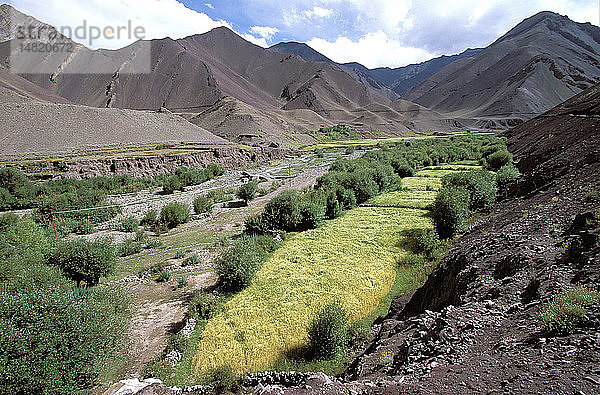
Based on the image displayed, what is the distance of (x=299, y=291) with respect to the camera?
14.8 metres

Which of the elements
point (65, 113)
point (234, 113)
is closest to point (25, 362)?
point (65, 113)

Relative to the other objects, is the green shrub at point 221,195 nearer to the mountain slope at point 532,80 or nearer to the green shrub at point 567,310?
the green shrub at point 567,310

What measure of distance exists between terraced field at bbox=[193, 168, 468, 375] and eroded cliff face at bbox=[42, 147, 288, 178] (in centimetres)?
3700

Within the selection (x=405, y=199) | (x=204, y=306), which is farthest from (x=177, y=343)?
(x=405, y=199)

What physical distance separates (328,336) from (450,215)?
1329 cm

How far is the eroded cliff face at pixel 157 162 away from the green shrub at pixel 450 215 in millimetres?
44211

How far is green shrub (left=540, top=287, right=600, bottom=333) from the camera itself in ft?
21.1

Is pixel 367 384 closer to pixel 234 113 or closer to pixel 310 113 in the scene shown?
pixel 234 113

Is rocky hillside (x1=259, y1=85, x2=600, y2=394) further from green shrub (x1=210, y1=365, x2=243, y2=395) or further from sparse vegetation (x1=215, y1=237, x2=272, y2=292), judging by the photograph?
sparse vegetation (x1=215, y1=237, x2=272, y2=292)

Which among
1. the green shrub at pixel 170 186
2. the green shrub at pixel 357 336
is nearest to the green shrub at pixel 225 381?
the green shrub at pixel 357 336

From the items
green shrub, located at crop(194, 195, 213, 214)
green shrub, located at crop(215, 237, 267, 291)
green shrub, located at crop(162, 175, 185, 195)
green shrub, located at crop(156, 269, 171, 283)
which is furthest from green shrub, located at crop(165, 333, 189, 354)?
green shrub, located at crop(162, 175, 185, 195)

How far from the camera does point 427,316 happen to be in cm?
966

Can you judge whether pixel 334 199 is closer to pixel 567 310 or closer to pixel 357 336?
pixel 357 336

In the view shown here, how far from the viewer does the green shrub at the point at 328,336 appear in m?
10.8
